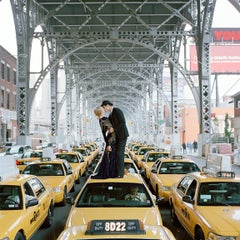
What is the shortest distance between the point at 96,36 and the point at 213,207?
17.8 metres

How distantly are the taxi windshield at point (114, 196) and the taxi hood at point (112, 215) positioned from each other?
8.0 inches

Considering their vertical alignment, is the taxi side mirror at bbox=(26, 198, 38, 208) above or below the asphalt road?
above

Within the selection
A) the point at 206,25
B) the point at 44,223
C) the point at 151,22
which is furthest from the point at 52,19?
the point at 44,223

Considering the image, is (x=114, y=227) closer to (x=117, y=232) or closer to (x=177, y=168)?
(x=117, y=232)

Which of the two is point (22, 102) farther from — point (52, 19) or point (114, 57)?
point (114, 57)

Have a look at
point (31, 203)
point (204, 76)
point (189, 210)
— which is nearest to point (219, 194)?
point (189, 210)

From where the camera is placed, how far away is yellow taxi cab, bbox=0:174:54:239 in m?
6.18

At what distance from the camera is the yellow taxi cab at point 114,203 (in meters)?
5.80

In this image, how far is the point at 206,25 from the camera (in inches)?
877

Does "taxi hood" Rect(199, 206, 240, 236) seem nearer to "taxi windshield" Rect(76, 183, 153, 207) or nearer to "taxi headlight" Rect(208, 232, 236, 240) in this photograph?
"taxi headlight" Rect(208, 232, 236, 240)

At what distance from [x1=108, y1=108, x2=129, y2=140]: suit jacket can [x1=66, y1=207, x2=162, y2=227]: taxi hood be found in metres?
1.36

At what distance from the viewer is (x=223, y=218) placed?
6.34 m

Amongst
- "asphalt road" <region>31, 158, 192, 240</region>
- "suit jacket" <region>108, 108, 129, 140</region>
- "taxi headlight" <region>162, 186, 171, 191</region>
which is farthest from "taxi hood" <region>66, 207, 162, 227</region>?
"taxi headlight" <region>162, 186, 171, 191</region>

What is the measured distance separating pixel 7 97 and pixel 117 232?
37.6 m
